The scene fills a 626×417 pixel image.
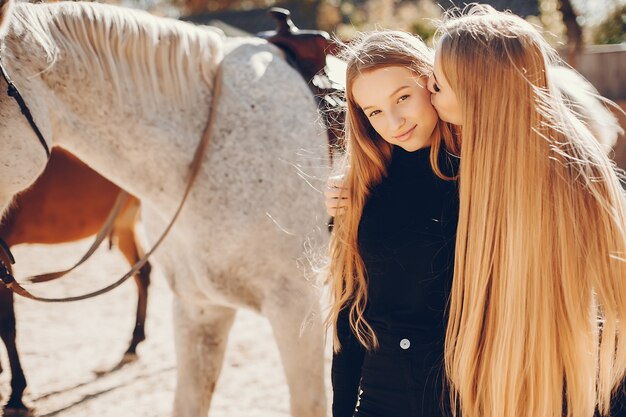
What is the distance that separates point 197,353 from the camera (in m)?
2.35

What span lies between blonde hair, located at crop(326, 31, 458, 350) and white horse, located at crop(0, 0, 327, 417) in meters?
0.44

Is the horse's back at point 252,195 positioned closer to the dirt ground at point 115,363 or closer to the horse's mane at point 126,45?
the horse's mane at point 126,45

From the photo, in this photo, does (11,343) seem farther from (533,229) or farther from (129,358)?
(533,229)

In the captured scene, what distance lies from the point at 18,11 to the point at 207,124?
658mm

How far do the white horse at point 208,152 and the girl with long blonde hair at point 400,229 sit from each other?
1.76ft

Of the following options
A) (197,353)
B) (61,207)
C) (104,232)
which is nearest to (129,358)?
(61,207)

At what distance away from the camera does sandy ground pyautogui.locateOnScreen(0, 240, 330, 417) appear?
377cm

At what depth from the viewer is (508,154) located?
1.28 m

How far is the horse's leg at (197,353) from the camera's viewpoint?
2.35 m

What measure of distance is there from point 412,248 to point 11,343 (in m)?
3.35

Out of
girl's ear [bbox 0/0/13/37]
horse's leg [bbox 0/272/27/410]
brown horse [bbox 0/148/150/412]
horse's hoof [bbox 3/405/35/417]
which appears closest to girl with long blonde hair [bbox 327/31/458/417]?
girl's ear [bbox 0/0/13/37]

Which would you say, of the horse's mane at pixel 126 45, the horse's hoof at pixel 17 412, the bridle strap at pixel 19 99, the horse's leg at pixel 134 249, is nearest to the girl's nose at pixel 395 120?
the horse's mane at pixel 126 45

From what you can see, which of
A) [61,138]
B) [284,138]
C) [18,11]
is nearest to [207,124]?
[284,138]

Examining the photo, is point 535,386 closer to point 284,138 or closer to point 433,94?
point 433,94
